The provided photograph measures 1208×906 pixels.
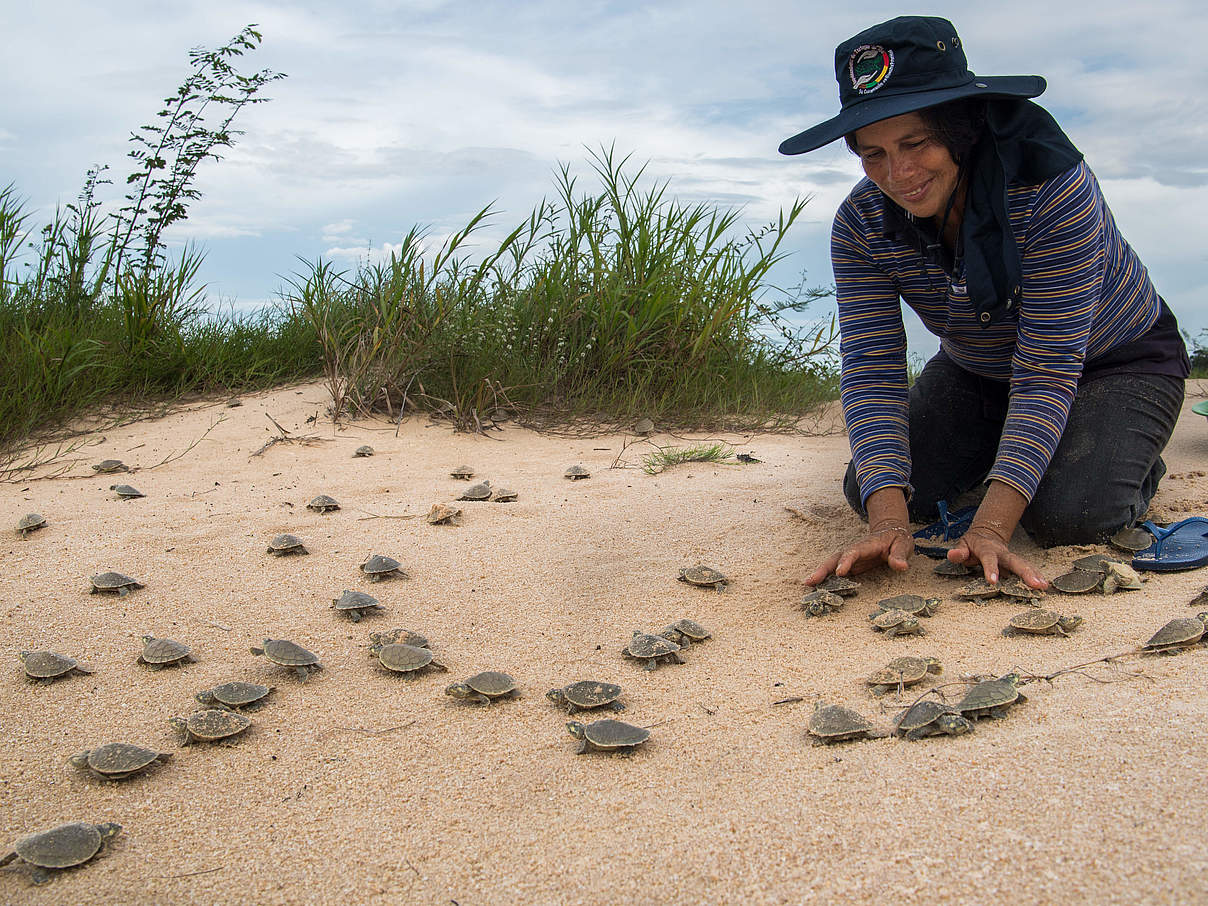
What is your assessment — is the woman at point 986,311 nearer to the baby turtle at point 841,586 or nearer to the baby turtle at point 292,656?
the baby turtle at point 841,586

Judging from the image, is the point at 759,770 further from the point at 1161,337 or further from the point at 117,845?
the point at 1161,337

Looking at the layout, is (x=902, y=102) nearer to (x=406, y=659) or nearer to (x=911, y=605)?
(x=911, y=605)

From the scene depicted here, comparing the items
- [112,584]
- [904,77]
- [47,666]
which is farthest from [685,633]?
[112,584]

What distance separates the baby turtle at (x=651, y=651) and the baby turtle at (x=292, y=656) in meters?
0.78

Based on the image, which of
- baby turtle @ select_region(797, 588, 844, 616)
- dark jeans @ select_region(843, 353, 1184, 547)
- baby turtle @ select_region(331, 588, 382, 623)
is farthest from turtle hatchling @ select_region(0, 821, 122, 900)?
dark jeans @ select_region(843, 353, 1184, 547)

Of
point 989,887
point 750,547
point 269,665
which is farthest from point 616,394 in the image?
point 989,887

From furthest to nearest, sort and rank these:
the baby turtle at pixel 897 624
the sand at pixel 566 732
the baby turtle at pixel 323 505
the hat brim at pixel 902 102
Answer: the baby turtle at pixel 323 505, the baby turtle at pixel 897 624, the hat brim at pixel 902 102, the sand at pixel 566 732

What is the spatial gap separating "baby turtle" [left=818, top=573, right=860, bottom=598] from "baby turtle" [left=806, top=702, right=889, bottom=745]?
0.78 meters

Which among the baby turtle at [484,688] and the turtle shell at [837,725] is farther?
the baby turtle at [484,688]

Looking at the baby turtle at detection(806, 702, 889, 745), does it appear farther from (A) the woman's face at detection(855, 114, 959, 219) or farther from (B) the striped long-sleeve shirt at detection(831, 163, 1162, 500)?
(A) the woman's face at detection(855, 114, 959, 219)

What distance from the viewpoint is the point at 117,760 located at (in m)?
1.76

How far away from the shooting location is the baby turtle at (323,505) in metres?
3.45

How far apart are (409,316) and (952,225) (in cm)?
311

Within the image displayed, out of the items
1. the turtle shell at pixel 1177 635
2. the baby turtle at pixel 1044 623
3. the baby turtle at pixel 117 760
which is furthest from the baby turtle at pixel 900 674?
the baby turtle at pixel 117 760
